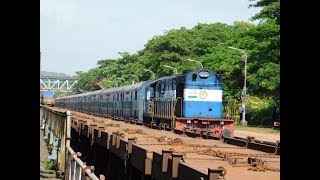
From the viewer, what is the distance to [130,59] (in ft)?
330

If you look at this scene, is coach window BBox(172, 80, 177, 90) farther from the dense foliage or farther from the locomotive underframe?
the dense foliage

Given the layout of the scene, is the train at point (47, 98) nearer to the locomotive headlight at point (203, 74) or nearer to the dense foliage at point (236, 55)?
the dense foliage at point (236, 55)

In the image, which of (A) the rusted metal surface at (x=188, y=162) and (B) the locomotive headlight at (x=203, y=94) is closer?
(A) the rusted metal surface at (x=188, y=162)

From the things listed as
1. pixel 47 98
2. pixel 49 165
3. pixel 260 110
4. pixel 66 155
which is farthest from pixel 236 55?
pixel 66 155

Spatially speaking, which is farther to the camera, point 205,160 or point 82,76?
point 82,76

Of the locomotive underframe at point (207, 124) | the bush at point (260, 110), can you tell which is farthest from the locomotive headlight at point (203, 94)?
the bush at point (260, 110)

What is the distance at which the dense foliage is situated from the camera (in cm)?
3834

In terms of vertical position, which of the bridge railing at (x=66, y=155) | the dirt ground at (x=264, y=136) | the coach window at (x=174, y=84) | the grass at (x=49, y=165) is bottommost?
the grass at (x=49, y=165)

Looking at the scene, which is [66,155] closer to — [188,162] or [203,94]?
[188,162]

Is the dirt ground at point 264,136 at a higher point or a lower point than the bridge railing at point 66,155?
lower

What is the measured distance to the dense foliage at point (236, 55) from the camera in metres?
38.3

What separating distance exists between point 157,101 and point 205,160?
16.2 m
